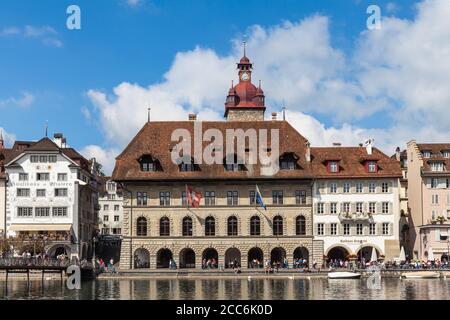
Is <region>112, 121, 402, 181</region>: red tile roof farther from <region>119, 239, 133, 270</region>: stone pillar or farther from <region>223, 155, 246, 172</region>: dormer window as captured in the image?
<region>119, 239, 133, 270</region>: stone pillar

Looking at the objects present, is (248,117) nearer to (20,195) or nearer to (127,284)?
(20,195)

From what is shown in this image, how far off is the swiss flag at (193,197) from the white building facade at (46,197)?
15675 millimetres

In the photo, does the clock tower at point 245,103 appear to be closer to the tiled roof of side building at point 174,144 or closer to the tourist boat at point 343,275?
the tiled roof of side building at point 174,144

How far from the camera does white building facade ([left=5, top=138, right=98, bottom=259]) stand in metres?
101

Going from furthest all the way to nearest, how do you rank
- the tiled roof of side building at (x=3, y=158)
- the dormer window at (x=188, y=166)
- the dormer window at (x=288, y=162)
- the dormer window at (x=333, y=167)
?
the tiled roof of side building at (x=3, y=158) → the dormer window at (x=333, y=167) → the dormer window at (x=288, y=162) → the dormer window at (x=188, y=166)

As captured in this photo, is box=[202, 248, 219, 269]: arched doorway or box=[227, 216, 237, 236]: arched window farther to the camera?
box=[227, 216, 237, 236]: arched window

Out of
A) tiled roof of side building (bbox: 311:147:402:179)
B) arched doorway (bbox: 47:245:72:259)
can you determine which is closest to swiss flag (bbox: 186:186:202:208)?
tiled roof of side building (bbox: 311:147:402:179)

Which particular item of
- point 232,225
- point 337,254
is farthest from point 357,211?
point 232,225

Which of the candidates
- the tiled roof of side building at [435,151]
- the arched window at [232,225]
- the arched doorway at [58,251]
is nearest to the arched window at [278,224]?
the arched window at [232,225]

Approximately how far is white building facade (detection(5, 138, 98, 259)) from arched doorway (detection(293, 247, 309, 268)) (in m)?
26.2

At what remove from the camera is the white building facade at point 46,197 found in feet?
330

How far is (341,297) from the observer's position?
62188mm

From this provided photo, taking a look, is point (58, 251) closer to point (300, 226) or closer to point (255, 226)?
point (255, 226)
